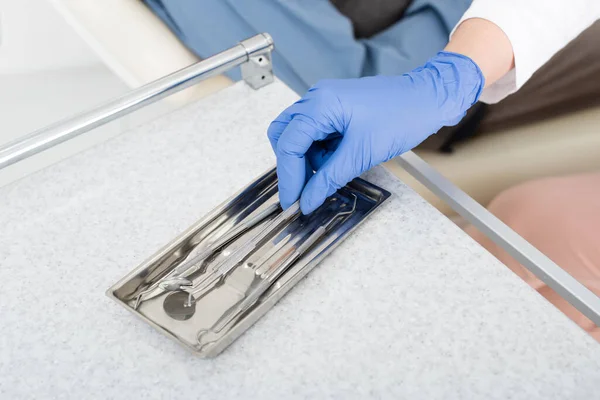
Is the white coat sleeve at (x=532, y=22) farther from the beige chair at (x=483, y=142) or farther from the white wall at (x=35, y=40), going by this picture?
the white wall at (x=35, y=40)

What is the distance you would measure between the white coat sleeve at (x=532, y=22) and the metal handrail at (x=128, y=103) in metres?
0.41

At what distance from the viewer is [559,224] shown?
1.00m

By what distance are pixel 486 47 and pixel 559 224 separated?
0.39 meters

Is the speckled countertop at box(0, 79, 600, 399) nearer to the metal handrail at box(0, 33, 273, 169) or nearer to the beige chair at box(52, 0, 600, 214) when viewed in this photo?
the metal handrail at box(0, 33, 273, 169)

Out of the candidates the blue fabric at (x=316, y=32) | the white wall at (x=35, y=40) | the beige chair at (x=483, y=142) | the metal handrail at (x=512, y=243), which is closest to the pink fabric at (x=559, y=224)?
the beige chair at (x=483, y=142)

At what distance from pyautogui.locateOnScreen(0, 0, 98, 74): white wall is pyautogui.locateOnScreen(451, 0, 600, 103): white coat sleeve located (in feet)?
3.28

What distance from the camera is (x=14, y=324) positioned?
24.5 inches

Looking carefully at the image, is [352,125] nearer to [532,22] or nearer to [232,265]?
[232,265]

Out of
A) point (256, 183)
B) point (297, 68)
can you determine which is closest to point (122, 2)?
point (297, 68)

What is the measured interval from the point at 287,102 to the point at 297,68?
0.29 metres

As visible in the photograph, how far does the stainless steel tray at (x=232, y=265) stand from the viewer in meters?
0.61

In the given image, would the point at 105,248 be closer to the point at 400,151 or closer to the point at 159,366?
the point at 159,366

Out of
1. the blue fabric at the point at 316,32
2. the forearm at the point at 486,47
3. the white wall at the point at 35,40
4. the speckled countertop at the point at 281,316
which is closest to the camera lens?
the speckled countertop at the point at 281,316

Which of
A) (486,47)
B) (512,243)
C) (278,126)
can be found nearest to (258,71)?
(278,126)
